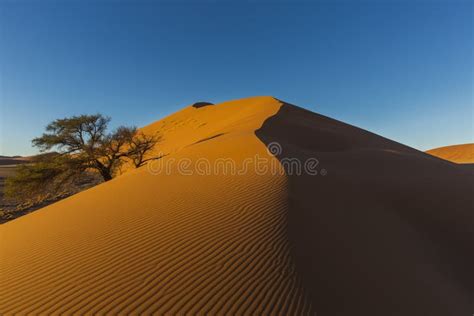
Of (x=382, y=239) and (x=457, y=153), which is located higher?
(x=382, y=239)

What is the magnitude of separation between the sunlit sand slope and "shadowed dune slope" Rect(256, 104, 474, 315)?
17.9 inches

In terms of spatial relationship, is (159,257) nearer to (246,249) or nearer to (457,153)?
(246,249)

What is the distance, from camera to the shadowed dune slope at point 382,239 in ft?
9.78

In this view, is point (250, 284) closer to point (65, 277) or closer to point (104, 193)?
point (65, 277)

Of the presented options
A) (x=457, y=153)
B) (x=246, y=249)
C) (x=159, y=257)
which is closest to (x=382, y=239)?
(x=246, y=249)

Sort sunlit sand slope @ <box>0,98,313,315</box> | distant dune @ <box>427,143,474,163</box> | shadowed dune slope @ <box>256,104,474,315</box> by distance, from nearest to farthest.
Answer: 1. sunlit sand slope @ <box>0,98,313,315</box>
2. shadowed dune slope @ <box>256,104,474,315</box>
3. distant dune @ <box>427,143,474,163</box>

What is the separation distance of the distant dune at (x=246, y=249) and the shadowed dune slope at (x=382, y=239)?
0.03 meters

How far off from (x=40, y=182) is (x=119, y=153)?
177 inches

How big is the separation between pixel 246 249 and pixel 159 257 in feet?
4.16

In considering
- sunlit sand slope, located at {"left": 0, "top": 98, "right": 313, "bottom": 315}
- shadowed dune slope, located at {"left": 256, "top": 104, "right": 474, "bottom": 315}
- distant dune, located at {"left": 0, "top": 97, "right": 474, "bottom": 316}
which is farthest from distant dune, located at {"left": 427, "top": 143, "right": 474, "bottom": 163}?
sunlit sand slope, located at {"left": 0, "top": 98, "right": 313, "bottom": 315}

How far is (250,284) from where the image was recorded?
9.21 ft

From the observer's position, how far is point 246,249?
11.2 ft

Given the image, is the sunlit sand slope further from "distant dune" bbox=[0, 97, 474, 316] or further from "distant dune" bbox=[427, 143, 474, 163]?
"distant dune" bbox=[427, 143, 474, 163]

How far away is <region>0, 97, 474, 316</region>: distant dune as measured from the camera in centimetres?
267
